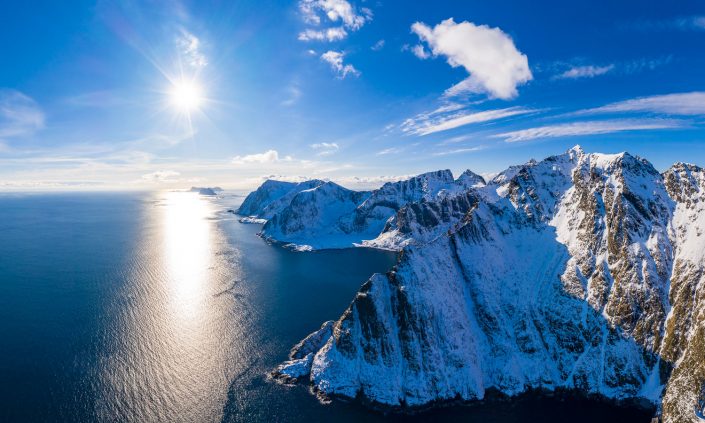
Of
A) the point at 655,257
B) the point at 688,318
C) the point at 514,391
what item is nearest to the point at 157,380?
the point at 514,391

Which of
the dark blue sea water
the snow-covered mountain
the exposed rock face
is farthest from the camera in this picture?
the snow-covered mountain

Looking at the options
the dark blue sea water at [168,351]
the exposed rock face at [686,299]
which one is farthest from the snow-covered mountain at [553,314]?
the dark blue sea water at [168,351]

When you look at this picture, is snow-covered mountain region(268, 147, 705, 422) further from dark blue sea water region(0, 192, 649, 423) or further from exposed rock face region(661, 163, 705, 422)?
dark blue sea water region(0, 192, 649, 423)

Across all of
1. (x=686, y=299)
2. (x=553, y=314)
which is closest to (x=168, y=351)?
(x=553, y=314)

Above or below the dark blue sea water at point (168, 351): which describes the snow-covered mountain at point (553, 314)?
above

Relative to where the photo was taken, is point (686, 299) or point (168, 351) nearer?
point (686, 299)

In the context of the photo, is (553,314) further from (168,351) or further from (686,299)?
(168,351)

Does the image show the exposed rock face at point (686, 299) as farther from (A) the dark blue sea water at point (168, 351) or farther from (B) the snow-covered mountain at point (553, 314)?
(A) the dark blue sea water at point (168, 351)

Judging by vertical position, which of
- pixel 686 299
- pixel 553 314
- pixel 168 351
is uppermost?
pixel 686 299

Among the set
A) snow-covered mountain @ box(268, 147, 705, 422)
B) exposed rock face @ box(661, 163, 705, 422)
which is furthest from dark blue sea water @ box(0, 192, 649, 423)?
exposed rock face @ box(661, 163, 705, 422)
